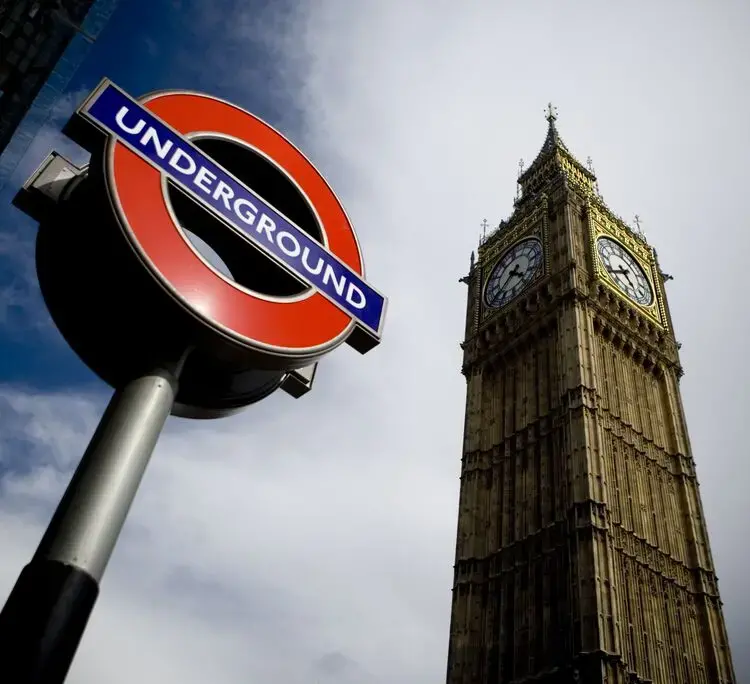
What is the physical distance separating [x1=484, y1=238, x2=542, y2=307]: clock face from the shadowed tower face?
10 centimetres

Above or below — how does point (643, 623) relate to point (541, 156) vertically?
below

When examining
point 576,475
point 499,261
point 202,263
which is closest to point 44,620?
point 202,263

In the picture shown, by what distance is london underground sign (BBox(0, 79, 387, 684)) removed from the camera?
10.6 ft

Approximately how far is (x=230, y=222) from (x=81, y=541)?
7.45ft

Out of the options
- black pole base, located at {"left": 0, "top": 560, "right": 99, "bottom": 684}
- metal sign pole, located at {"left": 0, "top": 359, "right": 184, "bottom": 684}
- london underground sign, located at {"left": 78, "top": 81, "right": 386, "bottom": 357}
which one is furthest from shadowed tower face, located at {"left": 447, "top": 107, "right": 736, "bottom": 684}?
black pole base, located at {"left": 0, "top": 560, "right": 99, "bottom": 684}

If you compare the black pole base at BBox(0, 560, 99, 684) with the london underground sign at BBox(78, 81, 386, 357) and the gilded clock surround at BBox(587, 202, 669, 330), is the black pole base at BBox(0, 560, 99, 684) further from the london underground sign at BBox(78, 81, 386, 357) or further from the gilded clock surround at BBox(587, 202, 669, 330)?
the gilded clock surround at BBox(587, 202, 669, 330)

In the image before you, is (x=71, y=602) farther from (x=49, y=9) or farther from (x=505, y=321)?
(x=505, y=321)

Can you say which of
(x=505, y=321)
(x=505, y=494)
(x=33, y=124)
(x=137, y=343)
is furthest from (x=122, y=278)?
(x=505, y=321)

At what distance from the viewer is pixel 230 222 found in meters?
4.66

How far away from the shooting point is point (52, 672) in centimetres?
282

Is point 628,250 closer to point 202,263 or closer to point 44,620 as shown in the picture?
point 202,263

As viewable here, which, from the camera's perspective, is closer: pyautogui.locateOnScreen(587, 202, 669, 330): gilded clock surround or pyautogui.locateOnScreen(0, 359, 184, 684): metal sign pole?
pyautogui.locateOnScreen(0, 359, 184, 684): metal sign pole

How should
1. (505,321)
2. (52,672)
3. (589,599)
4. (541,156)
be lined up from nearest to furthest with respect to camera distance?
1. (52,672)
2. (589,599)
3. (505,321)
4. (541,156)

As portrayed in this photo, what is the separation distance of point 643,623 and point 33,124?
81.7 feet
